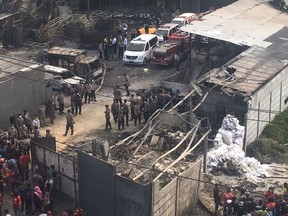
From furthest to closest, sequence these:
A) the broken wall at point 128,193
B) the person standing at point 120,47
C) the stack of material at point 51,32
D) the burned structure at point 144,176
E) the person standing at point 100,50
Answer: the stack of material at point 51,32 → the person standing at point 120,47 → the person standing at point 100,50 → the burned structure at point 144,176 → the broken wall at point 128,193

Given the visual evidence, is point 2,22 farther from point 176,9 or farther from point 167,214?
point 167,214

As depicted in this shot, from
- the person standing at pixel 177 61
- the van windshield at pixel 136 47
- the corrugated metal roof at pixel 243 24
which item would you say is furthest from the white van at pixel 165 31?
the person standing at pixel 177 61

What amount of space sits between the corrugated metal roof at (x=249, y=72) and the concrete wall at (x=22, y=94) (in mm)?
8276

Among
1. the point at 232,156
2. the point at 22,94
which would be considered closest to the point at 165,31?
the point at 22,94

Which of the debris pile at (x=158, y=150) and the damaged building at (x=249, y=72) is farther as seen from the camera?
the damaged building at (x=249, y=72)

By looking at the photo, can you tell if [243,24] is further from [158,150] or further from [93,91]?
[158,150]

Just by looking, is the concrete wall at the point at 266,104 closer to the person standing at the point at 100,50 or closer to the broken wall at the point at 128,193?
the broken wall at the point at 128,193

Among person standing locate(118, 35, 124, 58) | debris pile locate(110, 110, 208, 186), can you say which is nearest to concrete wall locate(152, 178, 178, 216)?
debris pile locate(110, 110, 208, 186)

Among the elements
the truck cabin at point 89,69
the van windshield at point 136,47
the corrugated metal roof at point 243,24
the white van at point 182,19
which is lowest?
the truck cabin at point 89,69

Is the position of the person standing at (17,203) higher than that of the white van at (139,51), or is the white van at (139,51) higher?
the white van at (139,51)

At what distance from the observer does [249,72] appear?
2850cm

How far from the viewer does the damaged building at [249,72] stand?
1024 inches

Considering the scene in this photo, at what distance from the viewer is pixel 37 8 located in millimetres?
44625

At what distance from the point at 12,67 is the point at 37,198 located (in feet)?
35.4
